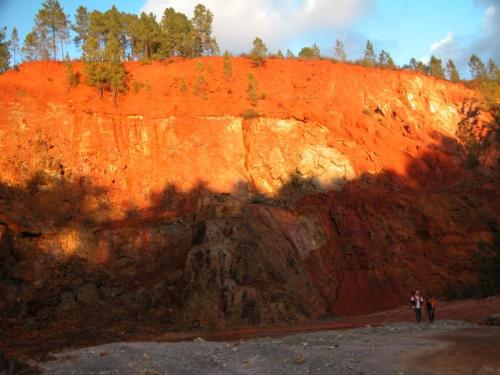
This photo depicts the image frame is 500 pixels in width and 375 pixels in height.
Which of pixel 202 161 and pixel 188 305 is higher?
pixel 202 161

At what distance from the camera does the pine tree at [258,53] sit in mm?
59375

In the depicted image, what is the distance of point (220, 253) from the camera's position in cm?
3045

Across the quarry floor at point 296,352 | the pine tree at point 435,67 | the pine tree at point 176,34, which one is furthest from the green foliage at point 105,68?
the pine tree at point 435,67

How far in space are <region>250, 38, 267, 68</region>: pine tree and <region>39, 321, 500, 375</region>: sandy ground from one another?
42.6m

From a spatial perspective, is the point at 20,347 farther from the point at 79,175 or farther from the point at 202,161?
the point at 202,161

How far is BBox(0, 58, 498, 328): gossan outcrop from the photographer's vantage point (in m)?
29.8

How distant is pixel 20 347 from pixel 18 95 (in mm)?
24786

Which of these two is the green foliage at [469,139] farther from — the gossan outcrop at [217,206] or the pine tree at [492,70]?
the pine tree at [492,70]

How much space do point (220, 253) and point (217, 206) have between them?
171 inches

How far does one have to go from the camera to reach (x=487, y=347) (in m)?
16.0

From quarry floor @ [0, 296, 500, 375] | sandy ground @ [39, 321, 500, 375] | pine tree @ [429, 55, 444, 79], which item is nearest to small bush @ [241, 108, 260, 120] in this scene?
quarry floor @ [0, 296, 500, 375]

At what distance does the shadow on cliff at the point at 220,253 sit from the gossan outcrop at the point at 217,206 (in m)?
0.10

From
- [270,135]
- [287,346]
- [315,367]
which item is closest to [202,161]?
[270,135]

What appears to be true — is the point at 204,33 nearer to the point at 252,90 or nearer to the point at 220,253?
the point at 252,90
